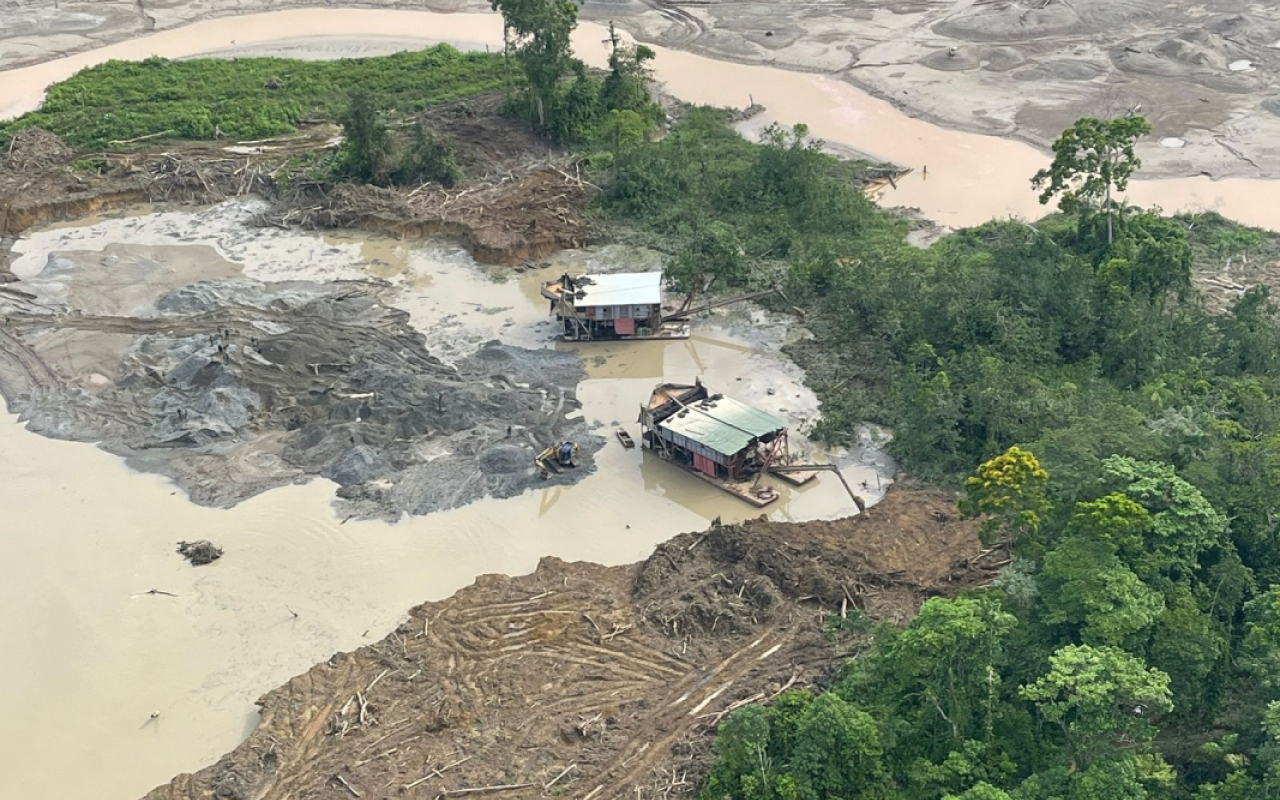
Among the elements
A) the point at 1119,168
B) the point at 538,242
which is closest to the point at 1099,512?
the point at 1119,168

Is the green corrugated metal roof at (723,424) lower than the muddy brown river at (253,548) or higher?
higher

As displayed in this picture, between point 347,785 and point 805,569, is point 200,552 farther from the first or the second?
point 805,569

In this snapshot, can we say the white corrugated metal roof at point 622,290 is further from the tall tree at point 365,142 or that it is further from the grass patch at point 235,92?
the grass patch at point 235,92

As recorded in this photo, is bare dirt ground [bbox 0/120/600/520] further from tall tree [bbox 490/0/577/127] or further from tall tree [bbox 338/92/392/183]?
tall tree [bbox 490/0/577/127]

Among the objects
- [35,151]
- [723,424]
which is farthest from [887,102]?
[35,151]

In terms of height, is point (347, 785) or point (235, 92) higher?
point (235, 92)

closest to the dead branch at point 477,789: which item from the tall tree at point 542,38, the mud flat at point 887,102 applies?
the mud flat at point 887,102
